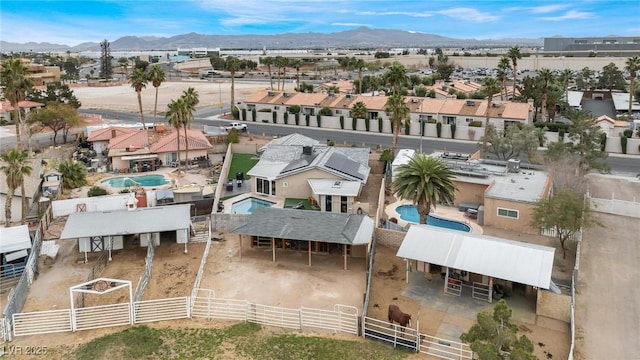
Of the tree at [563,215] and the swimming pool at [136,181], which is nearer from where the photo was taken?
the tree at [563,215]

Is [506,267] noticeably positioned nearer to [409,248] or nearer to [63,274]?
[409,248]

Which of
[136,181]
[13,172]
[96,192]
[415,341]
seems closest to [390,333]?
[415,341]

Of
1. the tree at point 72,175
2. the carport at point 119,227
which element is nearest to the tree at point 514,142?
the carport at point 119,227

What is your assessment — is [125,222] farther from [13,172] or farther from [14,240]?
[13,172]

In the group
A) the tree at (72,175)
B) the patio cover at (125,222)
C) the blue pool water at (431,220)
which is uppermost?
the tree at (72,175)

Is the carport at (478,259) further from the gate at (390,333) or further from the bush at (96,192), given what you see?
the bush at (96,192)

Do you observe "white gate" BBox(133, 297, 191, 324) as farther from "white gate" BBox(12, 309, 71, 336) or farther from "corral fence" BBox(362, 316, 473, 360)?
"corral fence" BBox(362, 316, 473, 360)
